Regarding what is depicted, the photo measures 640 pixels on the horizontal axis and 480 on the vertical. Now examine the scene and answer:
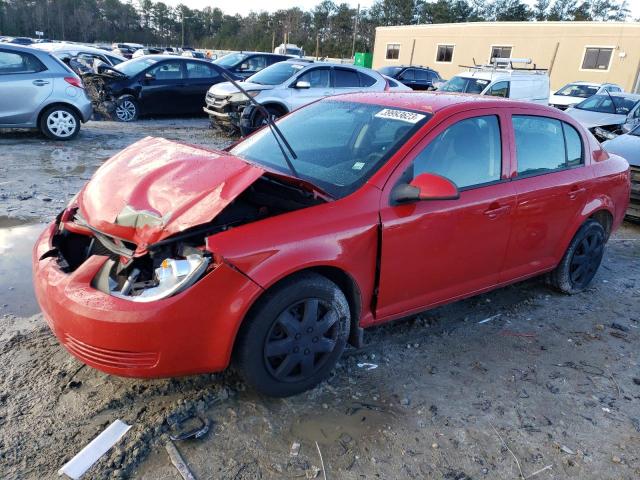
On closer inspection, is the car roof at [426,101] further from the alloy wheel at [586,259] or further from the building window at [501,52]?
the building window at [501,52]

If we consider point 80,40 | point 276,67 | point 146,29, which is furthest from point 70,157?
point 146,29

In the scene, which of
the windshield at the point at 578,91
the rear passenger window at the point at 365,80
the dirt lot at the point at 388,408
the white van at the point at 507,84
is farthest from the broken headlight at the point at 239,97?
the windshield at the point at 578,91

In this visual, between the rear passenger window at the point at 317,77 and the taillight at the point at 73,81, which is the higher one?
the rear passenger window at the point at 317,77

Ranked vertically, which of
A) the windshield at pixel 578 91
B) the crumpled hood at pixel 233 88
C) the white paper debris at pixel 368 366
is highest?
the crumpled hood at pixel 233 88

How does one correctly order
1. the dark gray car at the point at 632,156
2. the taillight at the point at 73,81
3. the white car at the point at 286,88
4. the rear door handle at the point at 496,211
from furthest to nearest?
1. the white car at the point at 286,88
2. the taillight at the point at 73,81
3. the dark gray car at the point at 632,156
4. the rear door handle at the point at 496,211

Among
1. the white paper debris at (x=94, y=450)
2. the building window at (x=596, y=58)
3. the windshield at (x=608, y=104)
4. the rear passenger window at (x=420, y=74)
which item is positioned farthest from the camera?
the building window at (x=596, y=58)

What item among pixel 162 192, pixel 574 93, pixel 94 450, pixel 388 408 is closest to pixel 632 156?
pixel 388 408

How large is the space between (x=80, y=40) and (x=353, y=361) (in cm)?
9033

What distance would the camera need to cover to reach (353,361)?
10.8 ft

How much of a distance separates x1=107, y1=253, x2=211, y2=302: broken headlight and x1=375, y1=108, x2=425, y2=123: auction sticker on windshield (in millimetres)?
1656

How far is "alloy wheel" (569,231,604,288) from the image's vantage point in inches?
177

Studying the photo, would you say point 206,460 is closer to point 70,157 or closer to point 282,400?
point 282,400

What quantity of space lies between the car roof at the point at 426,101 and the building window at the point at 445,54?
133 feet

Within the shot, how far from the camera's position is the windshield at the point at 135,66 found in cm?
1241
